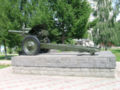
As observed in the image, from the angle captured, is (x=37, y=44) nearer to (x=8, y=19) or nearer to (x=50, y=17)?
(x=50, y=17)

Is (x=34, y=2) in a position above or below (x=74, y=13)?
above

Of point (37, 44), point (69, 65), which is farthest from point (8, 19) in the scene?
point (69, 65)

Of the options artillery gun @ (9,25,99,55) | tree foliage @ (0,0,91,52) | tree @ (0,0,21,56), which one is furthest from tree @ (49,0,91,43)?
artillery gun @ (9,25,99,55)

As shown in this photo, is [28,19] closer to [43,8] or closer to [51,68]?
[43,8]

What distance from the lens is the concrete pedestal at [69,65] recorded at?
18.5ft

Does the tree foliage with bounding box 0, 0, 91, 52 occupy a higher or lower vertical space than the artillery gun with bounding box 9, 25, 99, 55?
higher

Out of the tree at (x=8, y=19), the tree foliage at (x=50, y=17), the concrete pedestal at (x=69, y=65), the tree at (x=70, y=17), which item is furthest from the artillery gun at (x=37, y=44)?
the tree at (x=8, y=19)

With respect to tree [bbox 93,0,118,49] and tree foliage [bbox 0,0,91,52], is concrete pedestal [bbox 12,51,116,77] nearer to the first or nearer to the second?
tree foliage [bbox 0,0,91,52]

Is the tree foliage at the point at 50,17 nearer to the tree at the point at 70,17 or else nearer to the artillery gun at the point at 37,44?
the tree at the point at 70,17

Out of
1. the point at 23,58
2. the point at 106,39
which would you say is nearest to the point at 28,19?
the point at 23,58

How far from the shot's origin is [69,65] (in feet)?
19.5

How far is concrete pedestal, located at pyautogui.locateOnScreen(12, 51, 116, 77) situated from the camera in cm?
562

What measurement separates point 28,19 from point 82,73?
9300mm

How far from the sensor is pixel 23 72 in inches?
260
